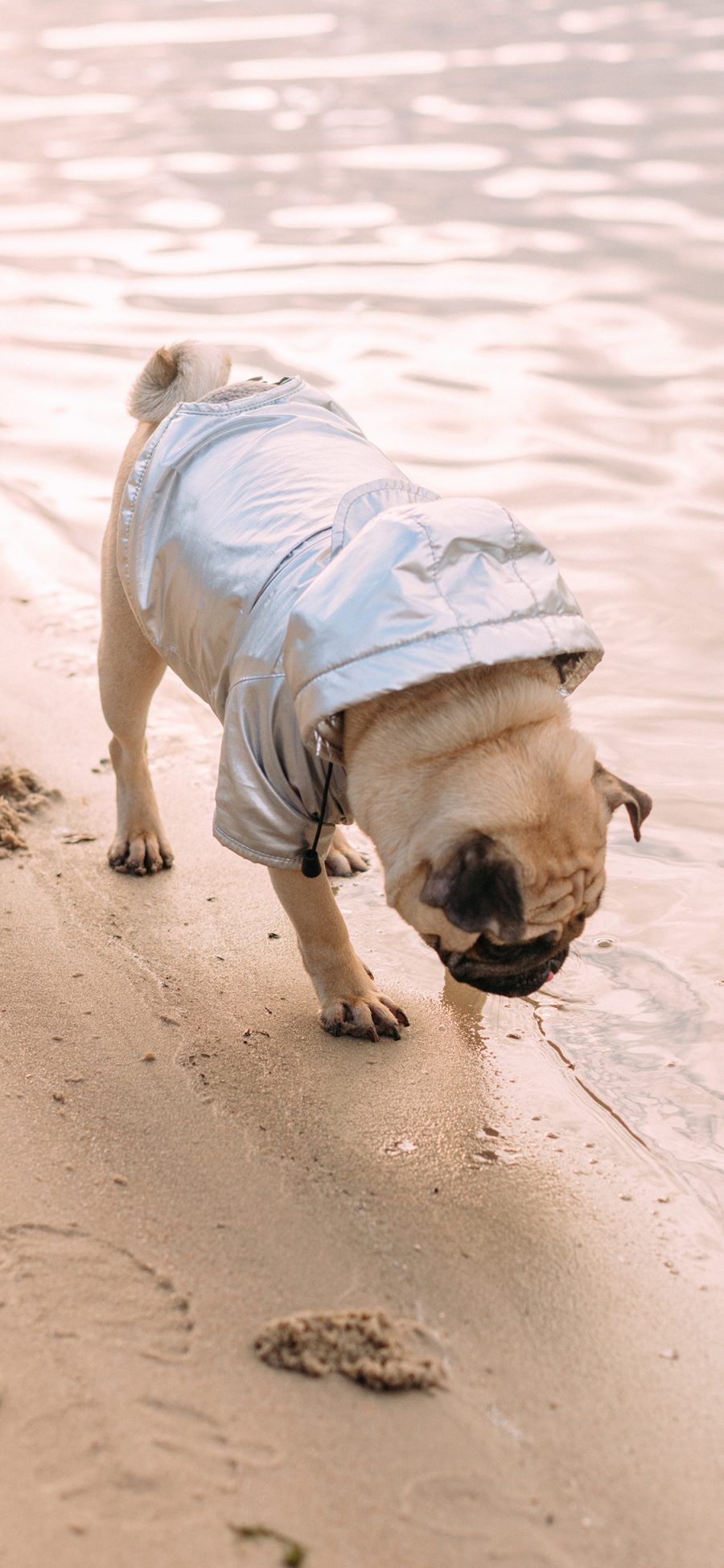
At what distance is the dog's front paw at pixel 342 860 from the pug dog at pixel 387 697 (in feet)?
2.71

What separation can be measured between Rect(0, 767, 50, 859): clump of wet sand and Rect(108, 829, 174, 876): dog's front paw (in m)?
0.30

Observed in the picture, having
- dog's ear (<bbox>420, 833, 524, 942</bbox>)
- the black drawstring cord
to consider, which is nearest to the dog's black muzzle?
dog's ear (<bbox>420, 833, 524, 942</bbox>)

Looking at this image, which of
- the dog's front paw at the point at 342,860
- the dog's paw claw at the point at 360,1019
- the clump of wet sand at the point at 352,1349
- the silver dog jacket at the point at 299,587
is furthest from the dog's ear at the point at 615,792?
the dog's front paw at the point at 342,860

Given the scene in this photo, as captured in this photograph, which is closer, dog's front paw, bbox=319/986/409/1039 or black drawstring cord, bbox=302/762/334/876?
black drawstring cord, bbox=302/762/334/876

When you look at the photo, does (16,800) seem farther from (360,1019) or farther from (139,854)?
(360,1019)

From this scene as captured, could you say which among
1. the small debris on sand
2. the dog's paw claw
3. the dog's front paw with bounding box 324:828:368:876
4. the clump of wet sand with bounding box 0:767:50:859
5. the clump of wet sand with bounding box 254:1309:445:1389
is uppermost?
the small debris on sand

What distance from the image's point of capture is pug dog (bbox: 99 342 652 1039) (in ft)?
10.3

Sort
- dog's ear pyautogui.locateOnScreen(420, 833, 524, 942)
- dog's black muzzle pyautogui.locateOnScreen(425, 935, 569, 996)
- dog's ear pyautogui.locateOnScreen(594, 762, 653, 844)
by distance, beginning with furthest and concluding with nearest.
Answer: dog's ear pyautogui.locateOnScreen(594, 762, 653, 844) < dog's black muzzle pyautogui.locateOnScreen(425, 935, 569, 996) < dog's ear pyautogui.locateOnScreen(420, 833, 524, 942)

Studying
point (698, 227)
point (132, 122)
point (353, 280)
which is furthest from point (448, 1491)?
point (132, 122)

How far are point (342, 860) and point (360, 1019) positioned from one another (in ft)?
3.34

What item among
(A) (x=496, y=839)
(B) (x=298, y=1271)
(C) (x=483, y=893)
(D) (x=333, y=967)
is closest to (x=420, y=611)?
(A) (x=496, y=839)

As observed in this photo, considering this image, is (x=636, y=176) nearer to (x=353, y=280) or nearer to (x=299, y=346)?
(x=353, y=280)

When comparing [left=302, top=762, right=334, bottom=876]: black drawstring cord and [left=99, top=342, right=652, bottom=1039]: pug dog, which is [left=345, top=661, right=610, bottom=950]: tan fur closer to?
[left=99, top=342, right=652, bottom=1039]: pug dog

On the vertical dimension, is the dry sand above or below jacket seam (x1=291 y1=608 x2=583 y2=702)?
below
